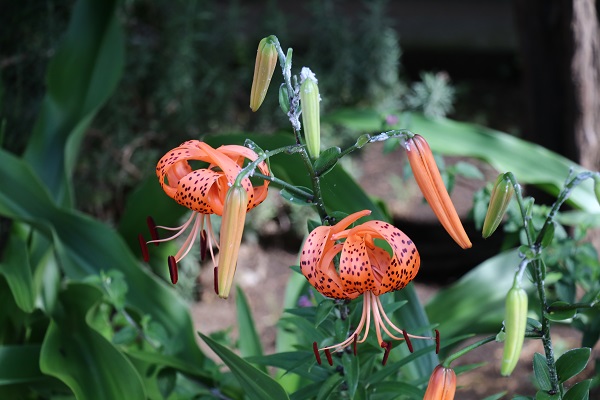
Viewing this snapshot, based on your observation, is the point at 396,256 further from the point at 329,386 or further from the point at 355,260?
the point at 329,386

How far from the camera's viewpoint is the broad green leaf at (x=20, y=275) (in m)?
1.39

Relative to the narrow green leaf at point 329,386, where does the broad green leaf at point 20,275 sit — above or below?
below

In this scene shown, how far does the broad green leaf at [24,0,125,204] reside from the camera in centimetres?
181

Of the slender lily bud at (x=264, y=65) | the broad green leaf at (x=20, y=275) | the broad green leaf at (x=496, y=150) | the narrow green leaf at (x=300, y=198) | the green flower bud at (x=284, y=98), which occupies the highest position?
the slender lily bud at (x=264, y=65)

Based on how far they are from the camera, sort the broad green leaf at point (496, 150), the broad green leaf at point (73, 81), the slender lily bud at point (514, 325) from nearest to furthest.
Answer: the slender lily bud at point (514, 325) → the broad green leaf at point (496, 150) → the broad green leaf at point (73, 81)

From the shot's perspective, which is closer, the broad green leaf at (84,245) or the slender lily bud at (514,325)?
the slender lily bud at (514,325)

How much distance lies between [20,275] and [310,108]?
0.84 metres

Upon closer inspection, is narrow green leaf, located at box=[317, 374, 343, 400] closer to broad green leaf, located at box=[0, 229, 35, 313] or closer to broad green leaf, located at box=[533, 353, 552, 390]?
broad green leaf, located at box=[533, 353, 552, 390]

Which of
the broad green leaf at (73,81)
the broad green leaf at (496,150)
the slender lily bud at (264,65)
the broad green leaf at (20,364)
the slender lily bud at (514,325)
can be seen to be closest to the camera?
the slender lily bud at (514,325)

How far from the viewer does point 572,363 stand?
896 millimetres

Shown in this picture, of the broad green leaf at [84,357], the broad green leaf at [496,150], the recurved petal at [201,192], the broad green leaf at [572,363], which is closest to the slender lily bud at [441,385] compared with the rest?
the broad green leaf at [572,363]

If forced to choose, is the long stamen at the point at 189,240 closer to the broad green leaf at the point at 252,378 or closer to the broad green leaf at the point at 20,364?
the broad green leaf at the point at 252,378

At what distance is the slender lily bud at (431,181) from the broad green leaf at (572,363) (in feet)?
0.60

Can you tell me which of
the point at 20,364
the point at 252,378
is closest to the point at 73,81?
the point at 20,364
